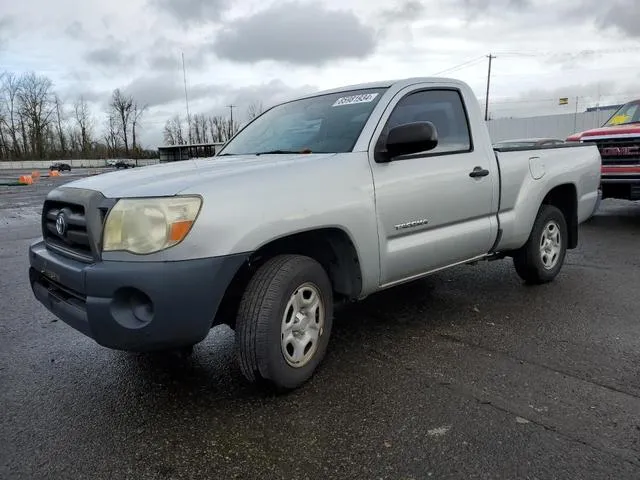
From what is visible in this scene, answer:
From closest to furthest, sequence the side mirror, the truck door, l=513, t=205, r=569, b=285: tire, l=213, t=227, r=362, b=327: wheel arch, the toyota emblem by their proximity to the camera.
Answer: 1. the toyota emblem
2. l=213, t=227, r=362, b=327: wheel arch
3. the side mirror
4. the truck door
5. l=513, t=205, r=569, b=285: tire

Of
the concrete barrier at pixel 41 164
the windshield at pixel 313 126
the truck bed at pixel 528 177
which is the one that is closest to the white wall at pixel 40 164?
the concrete barrier at pixel 41 164

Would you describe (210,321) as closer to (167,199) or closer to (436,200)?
(167,199)

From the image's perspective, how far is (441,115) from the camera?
4180mm

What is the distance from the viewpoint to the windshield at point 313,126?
359cm

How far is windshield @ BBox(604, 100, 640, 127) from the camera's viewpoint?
947 centimetres

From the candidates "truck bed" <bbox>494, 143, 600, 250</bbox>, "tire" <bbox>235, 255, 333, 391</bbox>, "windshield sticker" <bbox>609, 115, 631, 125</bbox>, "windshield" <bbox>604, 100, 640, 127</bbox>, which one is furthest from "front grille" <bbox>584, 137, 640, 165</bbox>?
"tire" <bbox>235, 255, 333, 391</bbox>

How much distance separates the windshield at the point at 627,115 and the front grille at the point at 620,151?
1.37m

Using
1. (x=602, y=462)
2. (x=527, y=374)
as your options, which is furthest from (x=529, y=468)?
(x=527, y=374)

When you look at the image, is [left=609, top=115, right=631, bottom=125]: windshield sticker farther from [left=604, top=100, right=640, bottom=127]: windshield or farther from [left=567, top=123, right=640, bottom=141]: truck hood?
[left=567, top=123, right=640, bottom=141]: truck hood

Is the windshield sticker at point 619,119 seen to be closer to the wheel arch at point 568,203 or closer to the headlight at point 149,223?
the wheel arch at point 568,203

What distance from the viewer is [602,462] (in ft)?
7.63

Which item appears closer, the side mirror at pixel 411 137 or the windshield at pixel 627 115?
the side mirror at pixel 411 137

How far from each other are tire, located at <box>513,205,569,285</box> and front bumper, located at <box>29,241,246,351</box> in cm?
332

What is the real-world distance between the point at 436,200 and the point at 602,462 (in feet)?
6.47
